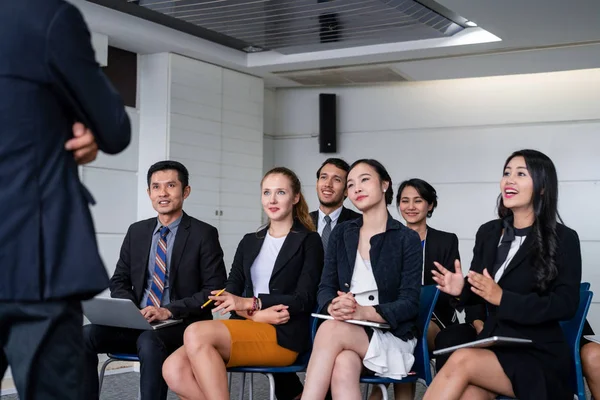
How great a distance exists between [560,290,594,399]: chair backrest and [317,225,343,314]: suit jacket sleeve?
1.03 m

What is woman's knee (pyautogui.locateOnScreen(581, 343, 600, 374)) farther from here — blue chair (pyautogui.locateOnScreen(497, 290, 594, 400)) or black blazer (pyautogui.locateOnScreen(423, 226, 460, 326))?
black blazer (pyautogui.locateOnScreen(423, 226, 460, 326))

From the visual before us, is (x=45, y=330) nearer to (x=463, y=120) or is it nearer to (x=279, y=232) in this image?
(x=279, y=232)

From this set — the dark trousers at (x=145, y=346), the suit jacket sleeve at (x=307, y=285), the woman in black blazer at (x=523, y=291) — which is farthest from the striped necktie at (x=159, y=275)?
the woman in black blazer at (x=523, y=291)

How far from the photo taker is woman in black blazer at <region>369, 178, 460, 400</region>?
4.30 metres

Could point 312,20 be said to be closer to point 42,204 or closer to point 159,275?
point 159,275

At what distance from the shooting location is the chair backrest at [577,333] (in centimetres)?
325

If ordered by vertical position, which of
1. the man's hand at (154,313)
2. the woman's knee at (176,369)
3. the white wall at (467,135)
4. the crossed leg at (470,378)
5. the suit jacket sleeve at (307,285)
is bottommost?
the woman's knee at (176,369)

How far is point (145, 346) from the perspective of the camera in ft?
12.3

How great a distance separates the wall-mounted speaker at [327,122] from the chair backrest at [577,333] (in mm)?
5759

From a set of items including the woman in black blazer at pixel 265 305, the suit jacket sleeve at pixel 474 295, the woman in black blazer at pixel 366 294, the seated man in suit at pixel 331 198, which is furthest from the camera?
the seated man in suit at pixel 331 198

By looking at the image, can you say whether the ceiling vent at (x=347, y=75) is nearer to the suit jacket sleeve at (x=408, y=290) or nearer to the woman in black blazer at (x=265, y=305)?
the woman in black blazer at (x=265, y=305)

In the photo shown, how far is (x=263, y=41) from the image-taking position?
7344 millimetres

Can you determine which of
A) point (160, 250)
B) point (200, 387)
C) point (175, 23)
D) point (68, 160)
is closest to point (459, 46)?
point (175, 23)

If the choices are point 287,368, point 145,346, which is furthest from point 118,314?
point 287,368
